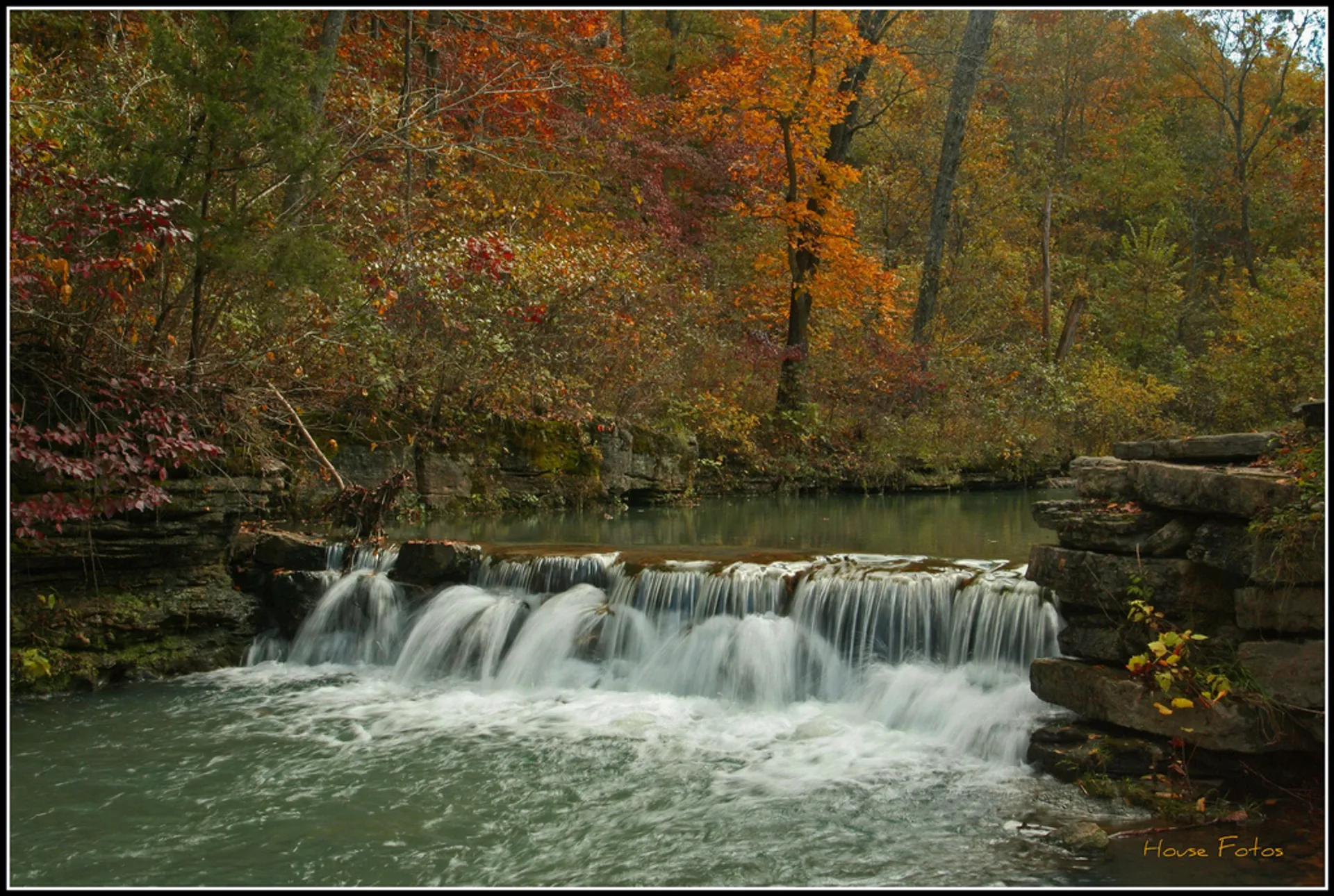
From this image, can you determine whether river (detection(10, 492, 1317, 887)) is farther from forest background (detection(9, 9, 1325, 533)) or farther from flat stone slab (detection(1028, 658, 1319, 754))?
forest background (detection(9, 9, 1325, 533))

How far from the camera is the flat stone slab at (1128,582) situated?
6410 millimetres

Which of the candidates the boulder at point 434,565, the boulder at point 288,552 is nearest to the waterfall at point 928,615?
the boulder at point 434,565

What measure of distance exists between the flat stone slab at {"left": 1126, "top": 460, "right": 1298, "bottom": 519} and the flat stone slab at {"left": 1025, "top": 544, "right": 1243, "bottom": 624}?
0.40m

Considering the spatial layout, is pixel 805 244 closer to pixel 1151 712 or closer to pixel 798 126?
pixel 798 126

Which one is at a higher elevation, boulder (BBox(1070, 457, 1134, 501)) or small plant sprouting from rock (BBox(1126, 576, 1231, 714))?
boulder (BBox(1070, 457, 1134, 501))

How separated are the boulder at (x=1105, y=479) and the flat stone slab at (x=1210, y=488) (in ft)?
0.21

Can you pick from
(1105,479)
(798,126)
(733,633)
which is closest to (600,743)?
(733,633)

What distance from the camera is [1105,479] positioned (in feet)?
23.1

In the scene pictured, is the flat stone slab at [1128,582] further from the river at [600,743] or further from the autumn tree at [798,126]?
the autumn tree at [798,126]

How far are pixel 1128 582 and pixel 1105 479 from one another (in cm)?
74

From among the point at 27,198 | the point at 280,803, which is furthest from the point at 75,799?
the point at 27,198

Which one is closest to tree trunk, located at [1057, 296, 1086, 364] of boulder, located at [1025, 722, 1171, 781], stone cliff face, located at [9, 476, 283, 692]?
boulder, located at [1025, 722, 1171, 781]

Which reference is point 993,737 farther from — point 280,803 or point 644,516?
point 644,516

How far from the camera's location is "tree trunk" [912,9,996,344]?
2231 centimetres
